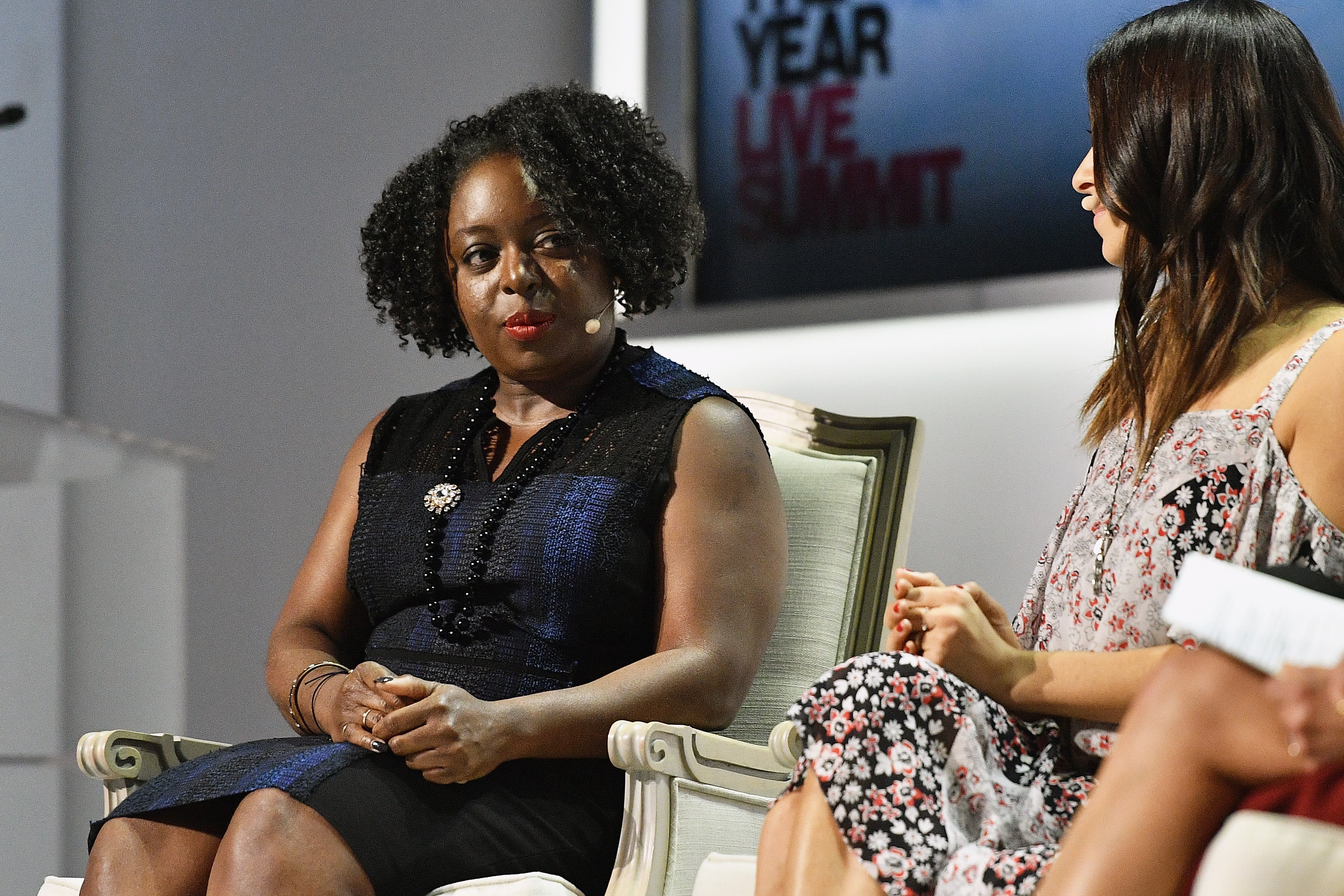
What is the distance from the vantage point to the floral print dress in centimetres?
146

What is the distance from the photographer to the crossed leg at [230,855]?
5.72 feet

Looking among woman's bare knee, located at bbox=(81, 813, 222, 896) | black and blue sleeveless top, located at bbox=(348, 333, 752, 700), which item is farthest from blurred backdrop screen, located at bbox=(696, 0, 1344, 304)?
woman's bare knee, located at bbox=(81, 813, 222, 896)

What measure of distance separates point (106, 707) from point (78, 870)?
0.72 meters

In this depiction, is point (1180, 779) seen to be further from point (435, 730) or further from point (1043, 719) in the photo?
point (435, 730)

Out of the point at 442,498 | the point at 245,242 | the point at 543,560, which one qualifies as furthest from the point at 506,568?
the point at 245,242

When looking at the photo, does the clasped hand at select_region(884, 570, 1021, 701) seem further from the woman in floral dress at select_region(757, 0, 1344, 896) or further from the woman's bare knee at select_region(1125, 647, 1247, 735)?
the woman's bare knee at select_region(1125, 647, 1247, 735)

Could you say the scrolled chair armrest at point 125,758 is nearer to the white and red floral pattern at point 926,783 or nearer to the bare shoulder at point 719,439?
the bare shoulder at point 719,439

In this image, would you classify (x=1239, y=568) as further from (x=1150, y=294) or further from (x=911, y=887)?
(x=1150, y=294)

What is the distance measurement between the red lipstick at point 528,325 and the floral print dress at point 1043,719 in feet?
2.79

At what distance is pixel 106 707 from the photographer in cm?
309

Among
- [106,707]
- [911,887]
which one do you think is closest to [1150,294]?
[911,887]

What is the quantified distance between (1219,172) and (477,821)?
1.15 meters

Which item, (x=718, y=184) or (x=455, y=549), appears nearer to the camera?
(x=455, y=549)

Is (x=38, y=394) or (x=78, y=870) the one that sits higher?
(x=38, y=394)
